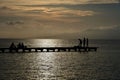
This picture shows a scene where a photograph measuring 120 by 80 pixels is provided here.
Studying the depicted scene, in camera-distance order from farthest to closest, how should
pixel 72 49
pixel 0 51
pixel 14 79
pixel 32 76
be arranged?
pixel 72 49
pixel 0 51
pixel 32 76
pixel 14 79

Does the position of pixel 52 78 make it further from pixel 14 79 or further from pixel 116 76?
pixel 116 76

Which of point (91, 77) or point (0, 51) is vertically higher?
point (91, 77)

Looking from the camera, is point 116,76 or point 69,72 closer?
point 116,76

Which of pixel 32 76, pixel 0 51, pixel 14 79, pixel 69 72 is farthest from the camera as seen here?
pixel 0 51

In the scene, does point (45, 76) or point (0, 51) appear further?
point (0, 51)

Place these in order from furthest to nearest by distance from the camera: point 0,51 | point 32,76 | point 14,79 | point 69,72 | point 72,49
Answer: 1. point 72,49
2. point 0,51
3. point 69,72
4. point 32,76
5. point 14,79

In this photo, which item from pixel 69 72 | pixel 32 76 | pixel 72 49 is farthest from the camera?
pixel 72 49

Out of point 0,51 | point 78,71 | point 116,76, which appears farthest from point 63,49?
point 116,76

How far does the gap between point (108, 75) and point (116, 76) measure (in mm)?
1584

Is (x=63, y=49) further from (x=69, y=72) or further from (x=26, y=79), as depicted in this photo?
(x=26, y=79)

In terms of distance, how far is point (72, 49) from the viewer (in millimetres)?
109188

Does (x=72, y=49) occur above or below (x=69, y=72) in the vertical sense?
below

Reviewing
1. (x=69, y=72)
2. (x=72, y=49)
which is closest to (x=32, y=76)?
(x=69, y=72)

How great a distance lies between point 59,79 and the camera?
4675 centimetres
